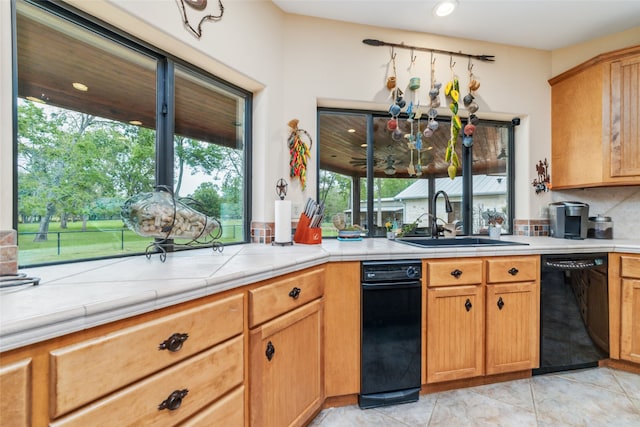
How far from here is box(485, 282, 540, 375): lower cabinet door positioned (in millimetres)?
1791

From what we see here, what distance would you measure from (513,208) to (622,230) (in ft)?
2.62

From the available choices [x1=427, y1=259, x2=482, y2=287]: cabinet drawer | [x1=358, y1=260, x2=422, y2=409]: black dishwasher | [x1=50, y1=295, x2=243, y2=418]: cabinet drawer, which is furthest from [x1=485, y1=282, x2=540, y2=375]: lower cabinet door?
[x1=50, y1=295, x2=243, y2=418]: cabinet drawer

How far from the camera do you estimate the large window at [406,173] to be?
2.36 meters

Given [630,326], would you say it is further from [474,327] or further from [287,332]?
[287,332]

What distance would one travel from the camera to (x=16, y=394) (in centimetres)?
57

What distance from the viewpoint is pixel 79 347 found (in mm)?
646

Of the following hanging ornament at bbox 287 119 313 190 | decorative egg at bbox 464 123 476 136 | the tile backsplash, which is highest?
decorative egg at bbox 464 123 476 136

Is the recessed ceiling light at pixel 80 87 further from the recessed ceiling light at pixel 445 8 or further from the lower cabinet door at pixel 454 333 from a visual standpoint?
the recessed ceiling light at pixel 445 8

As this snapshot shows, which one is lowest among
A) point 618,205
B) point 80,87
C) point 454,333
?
point 454,333

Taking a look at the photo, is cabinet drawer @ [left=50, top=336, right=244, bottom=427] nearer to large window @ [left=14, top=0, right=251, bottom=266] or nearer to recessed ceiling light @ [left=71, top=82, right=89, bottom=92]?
large window @ [left=14, top=0, right=251, bottom=266]

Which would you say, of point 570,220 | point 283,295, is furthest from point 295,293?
point 570,220

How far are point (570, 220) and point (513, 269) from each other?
103cm

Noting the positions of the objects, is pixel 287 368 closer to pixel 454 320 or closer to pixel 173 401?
pixel 173 401

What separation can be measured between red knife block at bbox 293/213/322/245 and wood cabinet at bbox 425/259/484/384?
2.34 feet
